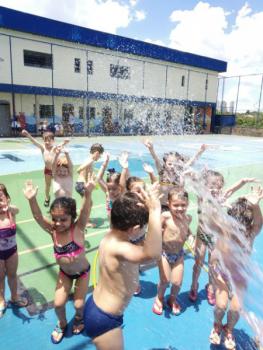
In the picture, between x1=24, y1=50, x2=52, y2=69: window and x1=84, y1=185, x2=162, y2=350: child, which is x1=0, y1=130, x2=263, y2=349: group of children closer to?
x1=84, y1=185, x2=162, y2=350: child

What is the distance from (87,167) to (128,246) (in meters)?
3.21

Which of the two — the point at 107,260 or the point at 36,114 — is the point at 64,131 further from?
the point at 107,260

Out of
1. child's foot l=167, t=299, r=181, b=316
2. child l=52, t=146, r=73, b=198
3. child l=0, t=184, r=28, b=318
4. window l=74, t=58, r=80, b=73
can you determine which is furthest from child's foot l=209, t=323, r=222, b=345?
window l=74, t=58, r=80, b=73

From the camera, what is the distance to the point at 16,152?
49.9 ft

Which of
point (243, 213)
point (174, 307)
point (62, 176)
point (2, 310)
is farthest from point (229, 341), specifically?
point (62, 176)

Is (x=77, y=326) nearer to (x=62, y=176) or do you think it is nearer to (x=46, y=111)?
(x=62, y=176)

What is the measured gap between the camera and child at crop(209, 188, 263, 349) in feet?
9.46

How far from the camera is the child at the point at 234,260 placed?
9.46ft

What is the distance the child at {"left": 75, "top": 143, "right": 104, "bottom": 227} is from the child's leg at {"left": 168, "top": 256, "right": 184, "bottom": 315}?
2275 millimetres

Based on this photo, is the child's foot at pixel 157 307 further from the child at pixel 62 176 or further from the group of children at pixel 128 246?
the child at pixel 62 176

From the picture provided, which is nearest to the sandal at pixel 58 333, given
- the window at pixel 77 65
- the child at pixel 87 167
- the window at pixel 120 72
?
the child at pixel 87 167

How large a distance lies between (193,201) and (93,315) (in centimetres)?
597

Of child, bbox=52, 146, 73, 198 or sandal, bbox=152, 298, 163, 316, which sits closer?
sandal, bbox=152, 298, 163, 316

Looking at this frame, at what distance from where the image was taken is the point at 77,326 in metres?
3.06
